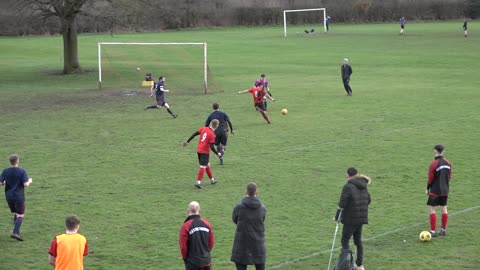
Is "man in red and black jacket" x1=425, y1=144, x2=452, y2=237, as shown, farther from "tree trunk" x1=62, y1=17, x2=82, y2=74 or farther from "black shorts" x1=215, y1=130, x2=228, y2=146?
"tree trunk" x1=62, y1=17, x2=82, y2=74

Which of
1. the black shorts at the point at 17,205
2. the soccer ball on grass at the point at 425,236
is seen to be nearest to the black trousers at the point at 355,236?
the soccer ball on grass at the point at 425,236

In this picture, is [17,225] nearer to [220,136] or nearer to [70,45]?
[220,136]

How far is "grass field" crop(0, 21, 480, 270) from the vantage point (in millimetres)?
16125

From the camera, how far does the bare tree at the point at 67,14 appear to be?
5178 cm

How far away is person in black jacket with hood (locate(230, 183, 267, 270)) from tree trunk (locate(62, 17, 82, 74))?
42.2 metres

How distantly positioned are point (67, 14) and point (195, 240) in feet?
141

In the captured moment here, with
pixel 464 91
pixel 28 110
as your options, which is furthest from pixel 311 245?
pixel 464 91

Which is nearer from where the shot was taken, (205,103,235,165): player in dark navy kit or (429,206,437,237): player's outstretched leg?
(429,206,437,237): player's outstretched leg

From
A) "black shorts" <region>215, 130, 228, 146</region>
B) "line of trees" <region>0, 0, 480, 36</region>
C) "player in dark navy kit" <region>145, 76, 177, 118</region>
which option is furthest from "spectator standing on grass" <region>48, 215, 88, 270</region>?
"line of trees" <region>0, 0, 480, 36</region>

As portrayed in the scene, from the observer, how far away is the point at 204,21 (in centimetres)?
10900

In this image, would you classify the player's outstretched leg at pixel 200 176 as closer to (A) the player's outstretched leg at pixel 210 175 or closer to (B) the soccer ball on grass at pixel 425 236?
(A) the player's outstretched leg at pixel 210 175

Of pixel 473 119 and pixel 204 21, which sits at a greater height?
pixel 204 21

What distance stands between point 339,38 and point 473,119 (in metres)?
52.0

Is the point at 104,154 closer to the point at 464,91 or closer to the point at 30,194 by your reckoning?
the point at 30,194
